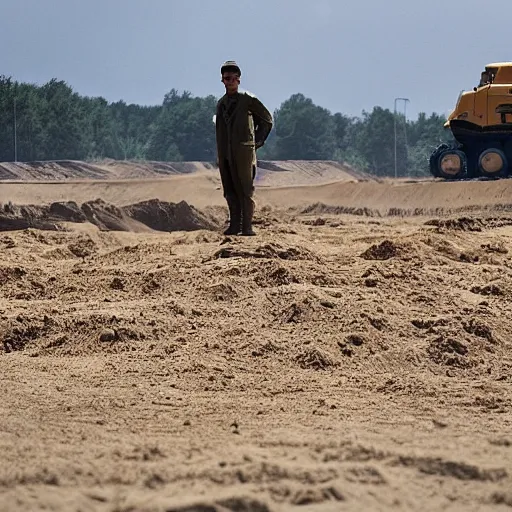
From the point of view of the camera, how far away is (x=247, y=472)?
4.14 metres

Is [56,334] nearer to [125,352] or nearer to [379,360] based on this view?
[125,352]

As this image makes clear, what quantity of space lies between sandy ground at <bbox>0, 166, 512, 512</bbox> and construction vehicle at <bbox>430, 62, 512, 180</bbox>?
13.2m

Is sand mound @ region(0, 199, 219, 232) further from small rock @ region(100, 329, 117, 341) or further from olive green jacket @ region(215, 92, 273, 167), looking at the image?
small rock @ region(100, 329, 117, 341)

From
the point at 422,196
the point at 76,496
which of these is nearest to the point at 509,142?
the point at 422,196

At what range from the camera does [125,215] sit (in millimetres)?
18828

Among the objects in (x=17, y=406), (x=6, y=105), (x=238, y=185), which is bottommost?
(x=17, y=406)

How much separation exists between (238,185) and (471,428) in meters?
6.50

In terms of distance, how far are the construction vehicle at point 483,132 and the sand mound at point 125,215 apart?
842 cm

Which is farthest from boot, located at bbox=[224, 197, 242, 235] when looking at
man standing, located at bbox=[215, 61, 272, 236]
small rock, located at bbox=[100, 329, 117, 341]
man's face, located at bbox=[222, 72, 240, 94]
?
small rock, located at bbox=[100, 329, 117, 341]

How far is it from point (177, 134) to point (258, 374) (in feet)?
174

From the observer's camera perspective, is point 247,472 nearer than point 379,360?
Yes

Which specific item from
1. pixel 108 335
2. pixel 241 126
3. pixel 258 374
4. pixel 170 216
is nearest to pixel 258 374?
pixel 258 374

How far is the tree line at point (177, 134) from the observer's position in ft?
154

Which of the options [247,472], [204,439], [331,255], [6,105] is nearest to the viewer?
[247,472]
